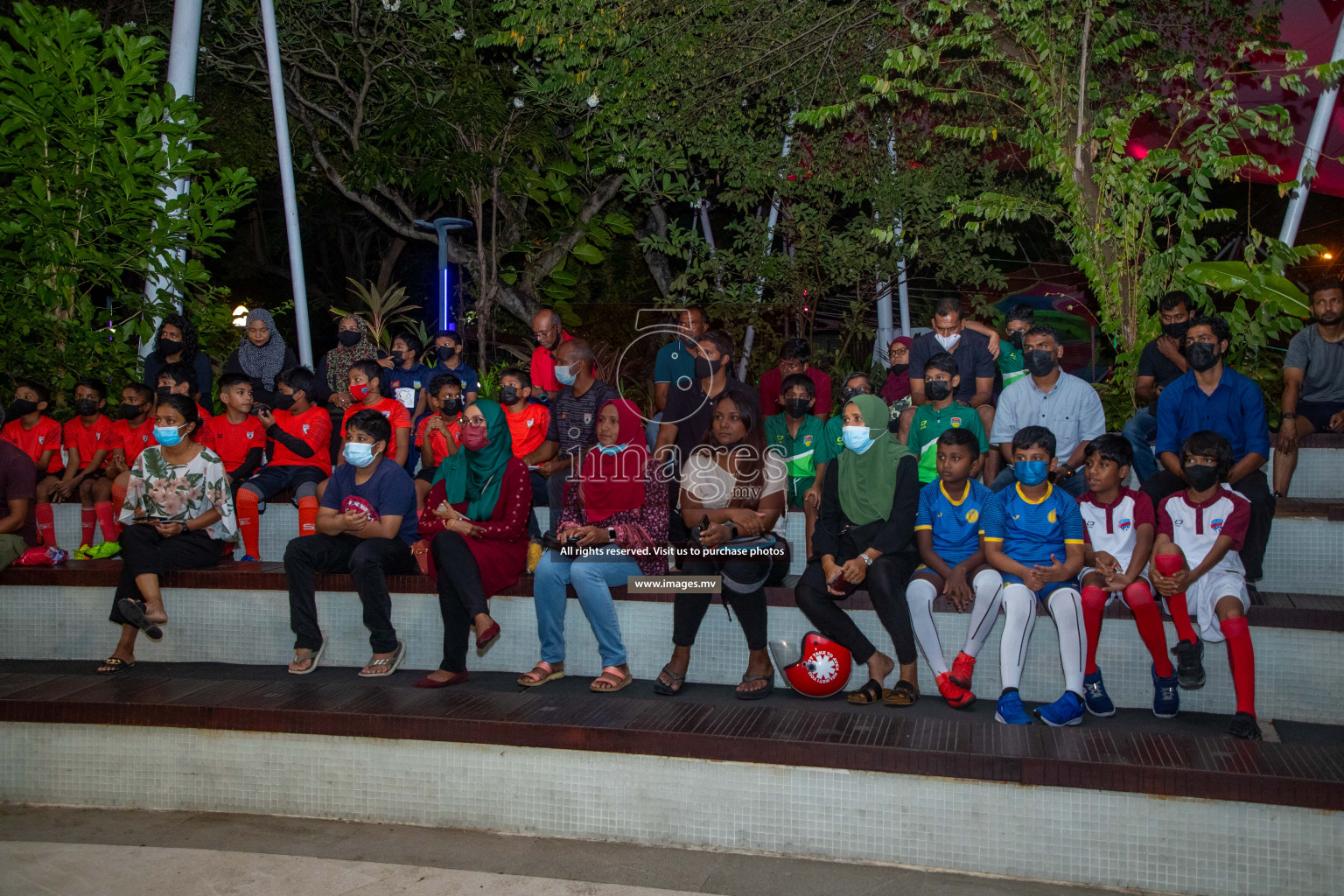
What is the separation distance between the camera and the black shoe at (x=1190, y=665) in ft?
16.1

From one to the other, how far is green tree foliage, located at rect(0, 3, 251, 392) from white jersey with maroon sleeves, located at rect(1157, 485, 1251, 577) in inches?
278

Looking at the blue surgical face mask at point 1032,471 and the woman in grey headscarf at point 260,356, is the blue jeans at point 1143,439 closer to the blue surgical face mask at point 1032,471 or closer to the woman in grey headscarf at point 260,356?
the blue surgical face mask at point 1032,471

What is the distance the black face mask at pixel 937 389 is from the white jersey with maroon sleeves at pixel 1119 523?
43.5 inches

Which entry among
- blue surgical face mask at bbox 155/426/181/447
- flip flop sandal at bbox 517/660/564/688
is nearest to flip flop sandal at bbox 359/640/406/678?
flip flop sandal at bbox 517/660/564/688

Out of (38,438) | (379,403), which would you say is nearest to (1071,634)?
(379,403)

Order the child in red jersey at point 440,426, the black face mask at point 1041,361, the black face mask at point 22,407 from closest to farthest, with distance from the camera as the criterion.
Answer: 1. the black face mask at point 1041,361
2. the child in red jersey at point 440,426
3. the black face mask at point 22,407

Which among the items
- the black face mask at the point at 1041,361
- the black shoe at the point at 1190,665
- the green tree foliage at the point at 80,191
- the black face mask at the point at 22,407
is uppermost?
the green tree foliage at the point at 80,191

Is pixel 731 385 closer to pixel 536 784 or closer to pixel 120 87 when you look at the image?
pixel 536 784

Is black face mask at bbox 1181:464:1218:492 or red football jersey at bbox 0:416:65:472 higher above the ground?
red football jersey at bbox 0:416:65:472

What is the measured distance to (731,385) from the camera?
6.06 metres

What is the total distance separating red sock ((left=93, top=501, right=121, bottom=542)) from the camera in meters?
7.12

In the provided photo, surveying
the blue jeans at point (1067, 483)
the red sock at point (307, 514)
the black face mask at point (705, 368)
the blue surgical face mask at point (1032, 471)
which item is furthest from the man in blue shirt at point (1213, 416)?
the red sock at point (307, 514)

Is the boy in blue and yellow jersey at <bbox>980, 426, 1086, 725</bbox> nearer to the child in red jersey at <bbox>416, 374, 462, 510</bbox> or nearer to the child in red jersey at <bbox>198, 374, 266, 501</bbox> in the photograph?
the child in red jersey at <bbox>416, 374, 462, 510</bbox>

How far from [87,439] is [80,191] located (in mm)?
1997
